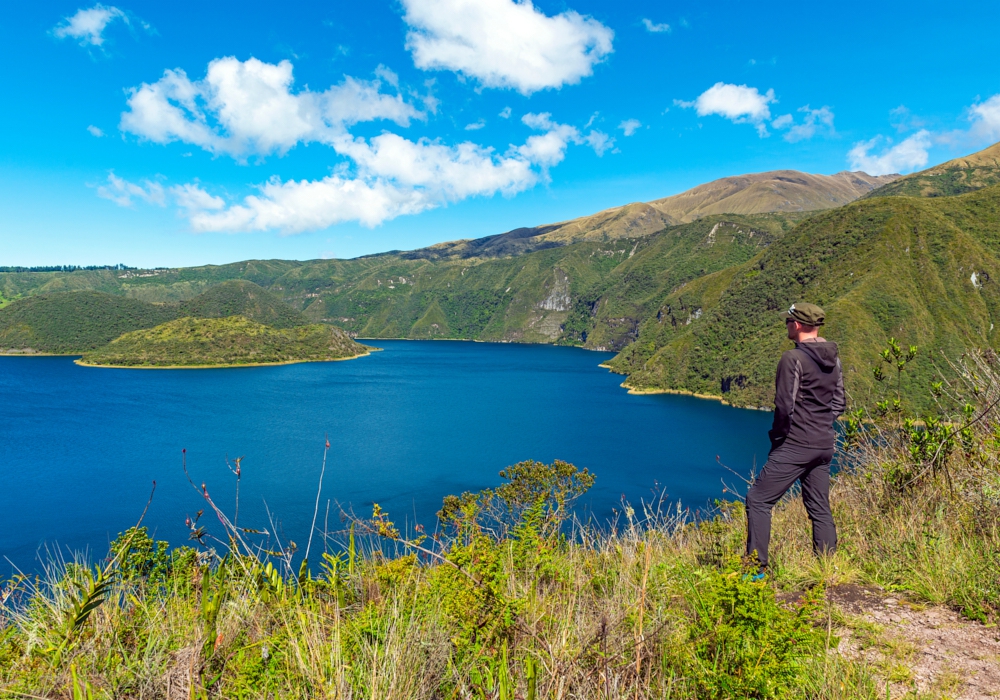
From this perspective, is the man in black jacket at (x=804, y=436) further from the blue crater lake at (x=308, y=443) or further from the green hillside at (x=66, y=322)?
the green hillside at (x=66, y=322)

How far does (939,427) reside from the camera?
5422mm

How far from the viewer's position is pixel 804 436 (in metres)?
4.20

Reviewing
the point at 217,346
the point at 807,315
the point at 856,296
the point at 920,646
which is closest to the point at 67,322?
the point at 217,346

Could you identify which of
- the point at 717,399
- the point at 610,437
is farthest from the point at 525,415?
the point at 717,399

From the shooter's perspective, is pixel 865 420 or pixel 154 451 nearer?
pixel 865 420

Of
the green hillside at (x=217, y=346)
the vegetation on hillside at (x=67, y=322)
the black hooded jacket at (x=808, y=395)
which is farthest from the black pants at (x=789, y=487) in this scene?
the vegetation on hillside at (x=67, y=322)

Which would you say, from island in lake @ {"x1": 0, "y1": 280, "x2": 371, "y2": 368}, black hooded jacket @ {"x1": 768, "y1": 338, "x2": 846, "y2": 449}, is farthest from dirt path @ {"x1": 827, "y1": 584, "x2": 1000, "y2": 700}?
island in lake @ {"x1": 0, "y1": 280, "x2": 371, "y2": 368}

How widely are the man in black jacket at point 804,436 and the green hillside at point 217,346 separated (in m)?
166

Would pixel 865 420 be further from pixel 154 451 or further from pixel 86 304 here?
pixel 86 304

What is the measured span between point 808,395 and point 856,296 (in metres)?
127

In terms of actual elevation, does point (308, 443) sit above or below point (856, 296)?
below

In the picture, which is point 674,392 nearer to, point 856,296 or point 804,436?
point 856,296

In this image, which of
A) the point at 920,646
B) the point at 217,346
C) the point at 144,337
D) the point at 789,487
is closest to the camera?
the point at 920,646

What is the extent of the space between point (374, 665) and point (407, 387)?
11531cm
